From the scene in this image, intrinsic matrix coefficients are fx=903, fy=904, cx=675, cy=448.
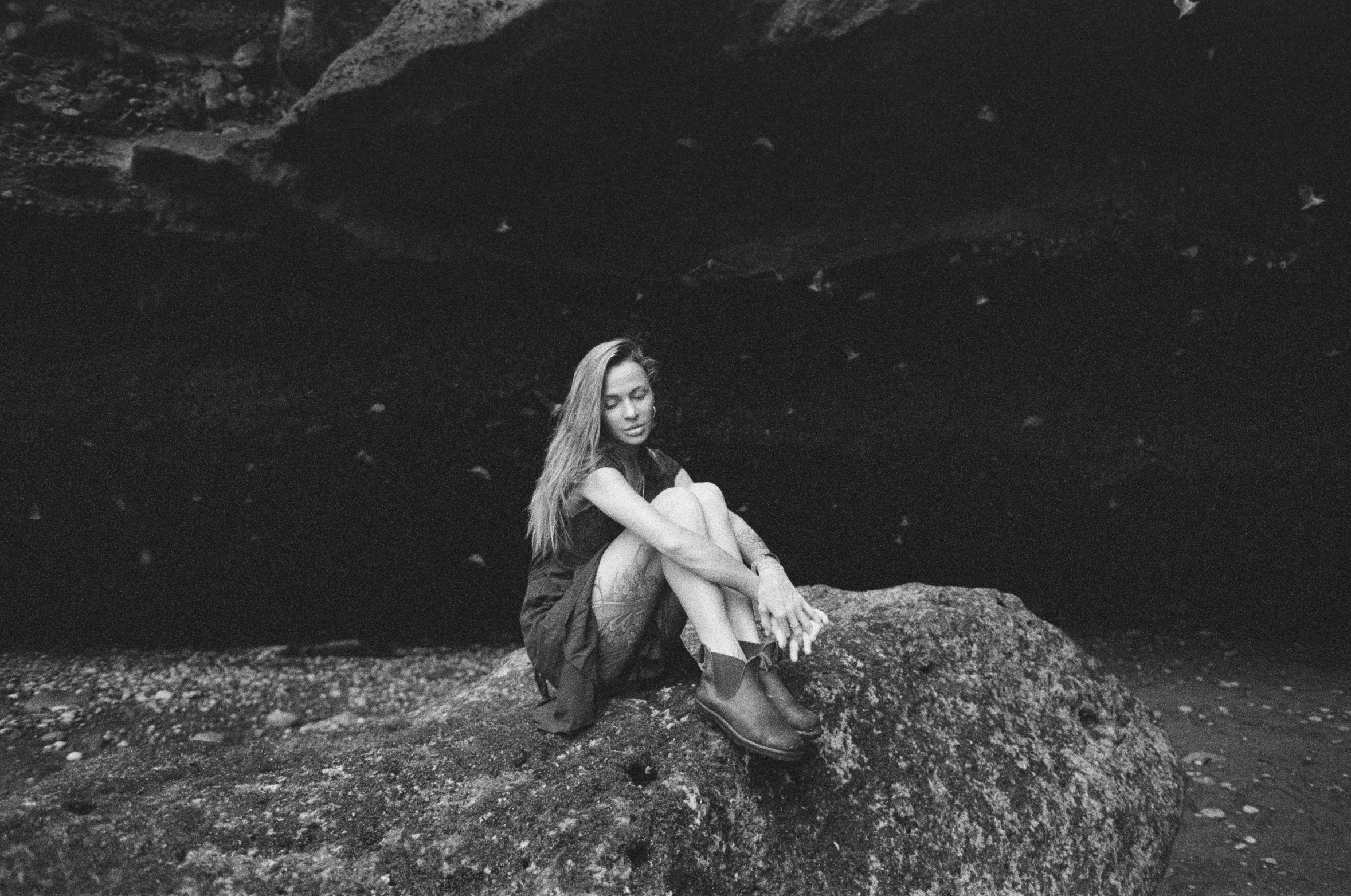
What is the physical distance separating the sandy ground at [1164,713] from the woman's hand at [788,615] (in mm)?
2472

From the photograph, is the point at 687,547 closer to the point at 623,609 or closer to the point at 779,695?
the point at 623,609

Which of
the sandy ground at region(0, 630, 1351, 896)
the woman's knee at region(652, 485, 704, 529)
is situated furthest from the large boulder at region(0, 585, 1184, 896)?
the sandy ground at region(0, 630, 1351, 896)

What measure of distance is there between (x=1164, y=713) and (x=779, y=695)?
14.0 feet

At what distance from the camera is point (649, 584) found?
2795 millimetres

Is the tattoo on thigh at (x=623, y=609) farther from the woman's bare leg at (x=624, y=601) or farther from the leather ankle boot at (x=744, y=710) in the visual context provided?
the leather ankle boot at (x=744, y=710)

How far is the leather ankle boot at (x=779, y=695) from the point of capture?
2.52 meters

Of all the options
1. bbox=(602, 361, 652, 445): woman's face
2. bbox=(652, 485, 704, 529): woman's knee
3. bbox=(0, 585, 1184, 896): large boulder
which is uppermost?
bbox=(602, 361, 652, 445): woman's face

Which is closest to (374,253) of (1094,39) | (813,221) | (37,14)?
(37,14)

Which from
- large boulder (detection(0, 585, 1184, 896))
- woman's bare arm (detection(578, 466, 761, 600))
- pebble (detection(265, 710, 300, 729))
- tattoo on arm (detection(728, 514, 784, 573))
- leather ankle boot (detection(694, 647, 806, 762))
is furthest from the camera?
pebble (detection(265, 710, 300, 729))

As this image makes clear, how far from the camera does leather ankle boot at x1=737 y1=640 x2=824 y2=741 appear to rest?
2.52 m

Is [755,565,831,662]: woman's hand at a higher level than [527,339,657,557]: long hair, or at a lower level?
lower

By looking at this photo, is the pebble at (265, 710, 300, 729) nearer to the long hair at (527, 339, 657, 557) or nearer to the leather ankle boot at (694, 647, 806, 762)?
the long hair at (527, 339, 657, 557)

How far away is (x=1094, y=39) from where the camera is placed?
4.71 metres

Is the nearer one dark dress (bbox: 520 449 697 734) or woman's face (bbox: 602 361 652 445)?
dark dress (bbox: 520 449 697 734)
